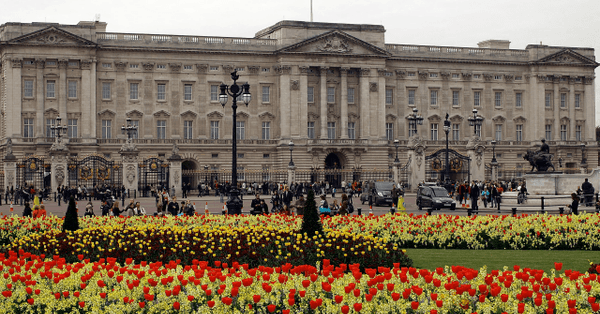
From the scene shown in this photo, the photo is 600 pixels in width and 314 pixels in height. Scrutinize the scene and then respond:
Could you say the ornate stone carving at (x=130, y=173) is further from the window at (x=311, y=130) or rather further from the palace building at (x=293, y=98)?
the window at (x=311, y=130)

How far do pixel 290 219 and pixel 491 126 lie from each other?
65358 millimetres

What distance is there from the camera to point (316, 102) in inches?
3137

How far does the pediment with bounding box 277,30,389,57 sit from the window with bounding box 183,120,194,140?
11643 millimetres

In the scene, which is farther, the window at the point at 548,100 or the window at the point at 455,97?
the window at the point at 548,100

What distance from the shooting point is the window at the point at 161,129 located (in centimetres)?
7575

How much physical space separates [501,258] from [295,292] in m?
9.64

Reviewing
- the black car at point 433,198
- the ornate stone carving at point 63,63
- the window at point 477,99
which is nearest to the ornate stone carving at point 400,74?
the window at point 477,99

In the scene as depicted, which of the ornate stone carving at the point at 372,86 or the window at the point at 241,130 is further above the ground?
the ornate stone carving at the point at 372,86

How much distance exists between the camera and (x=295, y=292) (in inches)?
417

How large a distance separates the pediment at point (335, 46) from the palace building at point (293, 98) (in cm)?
10

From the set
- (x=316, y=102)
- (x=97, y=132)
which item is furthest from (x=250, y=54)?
(x=97, y=132)

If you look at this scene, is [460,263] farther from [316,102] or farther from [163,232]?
[316,102]

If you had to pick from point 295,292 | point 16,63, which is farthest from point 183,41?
point 295,292

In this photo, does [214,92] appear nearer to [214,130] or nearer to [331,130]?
[214,130]
